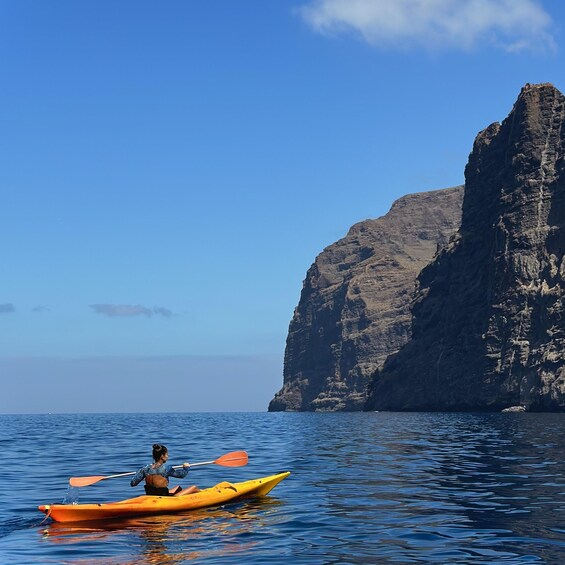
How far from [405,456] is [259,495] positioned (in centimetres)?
1483

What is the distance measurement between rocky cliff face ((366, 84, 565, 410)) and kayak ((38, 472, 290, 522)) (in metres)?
99.1

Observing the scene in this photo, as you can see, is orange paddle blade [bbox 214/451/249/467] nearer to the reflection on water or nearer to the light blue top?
the reflection on water

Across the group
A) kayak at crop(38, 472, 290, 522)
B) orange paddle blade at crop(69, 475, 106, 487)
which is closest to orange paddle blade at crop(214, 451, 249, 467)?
kayak at crop(38, 472, 290, 522)

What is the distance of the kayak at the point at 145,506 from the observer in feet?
64.9

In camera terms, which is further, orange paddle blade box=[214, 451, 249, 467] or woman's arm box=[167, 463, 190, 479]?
orange paddle blade box=[214, 451, 249, 467]

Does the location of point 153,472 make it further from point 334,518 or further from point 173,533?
point 334,518

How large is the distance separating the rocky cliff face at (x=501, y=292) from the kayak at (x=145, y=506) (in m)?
99.1

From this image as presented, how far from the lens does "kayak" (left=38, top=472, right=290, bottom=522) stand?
19781mm

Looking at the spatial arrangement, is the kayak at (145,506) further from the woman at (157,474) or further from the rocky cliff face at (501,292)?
the rocky cliff face at (501,292)

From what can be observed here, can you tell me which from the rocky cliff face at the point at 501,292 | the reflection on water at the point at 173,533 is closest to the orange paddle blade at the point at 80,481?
the reflection on water at the point at 173,533

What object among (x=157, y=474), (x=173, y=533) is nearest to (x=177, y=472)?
(x=157, y=474)

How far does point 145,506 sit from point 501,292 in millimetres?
115809

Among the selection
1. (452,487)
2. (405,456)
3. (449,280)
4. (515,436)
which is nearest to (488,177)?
(449,280)

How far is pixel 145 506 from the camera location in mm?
20250
